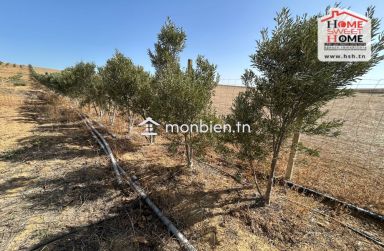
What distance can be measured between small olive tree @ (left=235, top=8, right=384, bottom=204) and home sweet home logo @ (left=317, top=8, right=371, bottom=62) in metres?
0.07

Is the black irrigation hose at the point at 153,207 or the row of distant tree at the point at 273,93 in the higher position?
the row of distant tree at the point at 273,93

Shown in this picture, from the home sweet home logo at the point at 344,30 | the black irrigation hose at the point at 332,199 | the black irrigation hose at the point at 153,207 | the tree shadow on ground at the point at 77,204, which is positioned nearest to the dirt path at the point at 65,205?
the tree shadow on ground at the point at 77,204

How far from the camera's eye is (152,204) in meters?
4.40

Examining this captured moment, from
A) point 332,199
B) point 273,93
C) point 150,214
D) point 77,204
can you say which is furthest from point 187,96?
point 332,199

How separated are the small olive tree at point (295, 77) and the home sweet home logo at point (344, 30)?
0.07 m

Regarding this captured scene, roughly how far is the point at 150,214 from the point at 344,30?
4917 mm

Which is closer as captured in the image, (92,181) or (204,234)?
(204,234)

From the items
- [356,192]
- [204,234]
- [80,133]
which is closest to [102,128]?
[80,133]

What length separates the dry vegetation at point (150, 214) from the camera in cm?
352

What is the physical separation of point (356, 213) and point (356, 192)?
0.79 meters

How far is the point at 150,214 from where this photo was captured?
4.24m

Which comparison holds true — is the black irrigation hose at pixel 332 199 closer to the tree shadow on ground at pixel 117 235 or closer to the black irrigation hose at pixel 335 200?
the black irrigation hose at pixel 335 200

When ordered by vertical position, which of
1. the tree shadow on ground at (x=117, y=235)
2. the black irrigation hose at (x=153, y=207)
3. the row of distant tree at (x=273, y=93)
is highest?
the row of distant tree at (x=273, y=93)

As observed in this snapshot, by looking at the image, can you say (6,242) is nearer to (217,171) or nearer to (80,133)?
(217,171)
